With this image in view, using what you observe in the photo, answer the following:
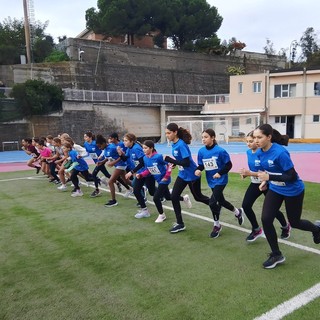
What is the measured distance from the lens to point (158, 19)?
157ft

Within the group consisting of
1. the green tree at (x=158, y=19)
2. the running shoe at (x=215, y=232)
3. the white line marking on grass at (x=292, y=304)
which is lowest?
the running shoe at (x=215, y=232)

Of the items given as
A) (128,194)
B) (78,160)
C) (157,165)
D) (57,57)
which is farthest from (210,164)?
(57,57)

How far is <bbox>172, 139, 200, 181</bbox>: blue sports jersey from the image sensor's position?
574 cm

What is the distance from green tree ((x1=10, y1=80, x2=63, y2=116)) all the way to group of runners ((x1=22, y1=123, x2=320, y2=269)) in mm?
20043

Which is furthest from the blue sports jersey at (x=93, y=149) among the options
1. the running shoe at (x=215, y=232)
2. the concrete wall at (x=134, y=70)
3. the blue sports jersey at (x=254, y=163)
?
the concrete wall at (x=134, y=70)

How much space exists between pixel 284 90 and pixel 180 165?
29.7 metres

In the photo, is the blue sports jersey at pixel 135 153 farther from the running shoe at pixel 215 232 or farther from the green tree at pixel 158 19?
the green tree at pixel 158 19

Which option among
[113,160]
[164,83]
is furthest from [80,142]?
[113,160]

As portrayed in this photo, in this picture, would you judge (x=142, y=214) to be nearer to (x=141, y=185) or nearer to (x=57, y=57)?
(x=141, y=185)

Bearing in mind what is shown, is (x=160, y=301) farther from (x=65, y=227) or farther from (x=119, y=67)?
(x=119, y=67)

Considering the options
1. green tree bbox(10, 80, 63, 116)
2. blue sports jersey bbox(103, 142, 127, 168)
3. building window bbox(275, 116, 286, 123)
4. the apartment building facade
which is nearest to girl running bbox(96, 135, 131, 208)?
blue sports jersey bbox(103, 142, 127, 168)

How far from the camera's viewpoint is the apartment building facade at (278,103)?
30.9 meters

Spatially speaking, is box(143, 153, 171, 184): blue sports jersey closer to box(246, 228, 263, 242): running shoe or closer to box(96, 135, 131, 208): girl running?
box(96, 135, 131, 208): girl running

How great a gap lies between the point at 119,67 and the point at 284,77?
19386mm
